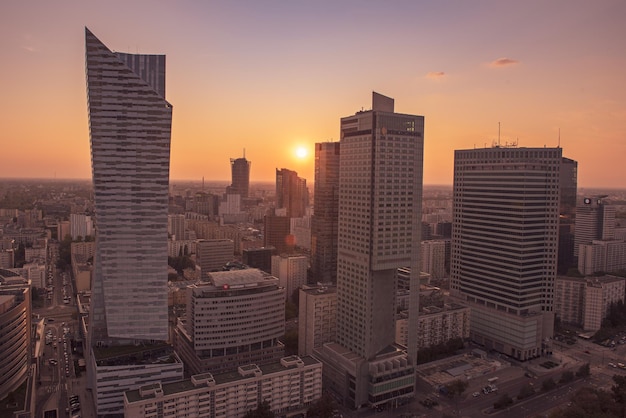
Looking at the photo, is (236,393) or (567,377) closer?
(236,393)

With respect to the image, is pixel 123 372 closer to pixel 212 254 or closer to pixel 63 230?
pixel 212 254

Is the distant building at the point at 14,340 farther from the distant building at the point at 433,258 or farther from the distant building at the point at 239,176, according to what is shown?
the distant building at the point at 239,176

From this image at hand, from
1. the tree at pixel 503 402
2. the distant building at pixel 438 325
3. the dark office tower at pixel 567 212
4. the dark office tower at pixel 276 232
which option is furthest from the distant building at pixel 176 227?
the tree at pixel 503 402

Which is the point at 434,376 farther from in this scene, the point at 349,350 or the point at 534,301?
the point at 534,301

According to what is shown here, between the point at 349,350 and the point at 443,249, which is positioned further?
the point at 443,249

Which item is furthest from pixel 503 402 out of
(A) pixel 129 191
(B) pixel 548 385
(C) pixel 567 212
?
(C) pixel 567 212

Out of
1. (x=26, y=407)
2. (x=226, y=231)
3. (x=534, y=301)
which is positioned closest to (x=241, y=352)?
(x=26, y=407)
